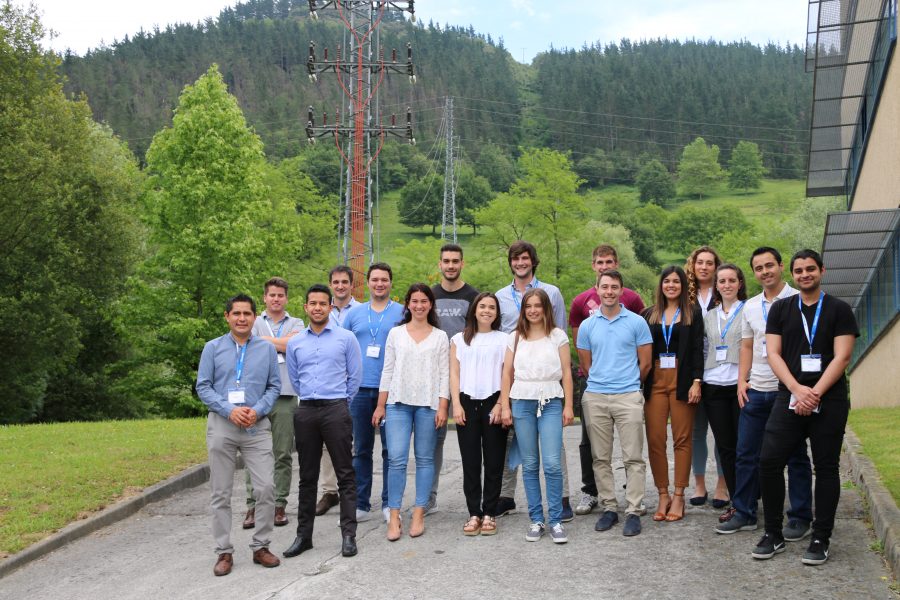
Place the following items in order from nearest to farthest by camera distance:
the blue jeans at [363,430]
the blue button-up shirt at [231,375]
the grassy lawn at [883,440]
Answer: the blue button-up shirt at [231,375] < the blue jeans at [363,430] < the grassy lawn at [883,440]

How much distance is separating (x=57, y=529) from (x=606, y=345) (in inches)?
207

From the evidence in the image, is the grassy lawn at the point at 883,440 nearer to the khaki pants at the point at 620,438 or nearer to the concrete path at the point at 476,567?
the concrete path at the point at 476,567

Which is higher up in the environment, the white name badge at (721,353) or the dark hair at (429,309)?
the dark hair at (429,309)

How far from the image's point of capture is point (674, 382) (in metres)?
7.41

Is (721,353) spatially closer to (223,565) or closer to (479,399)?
(479,399)

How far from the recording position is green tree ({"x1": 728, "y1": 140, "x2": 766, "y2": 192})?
120m

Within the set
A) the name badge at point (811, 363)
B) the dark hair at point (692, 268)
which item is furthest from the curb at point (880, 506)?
the dark hair at point (692, 268)

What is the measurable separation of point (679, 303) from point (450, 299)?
1.99 m

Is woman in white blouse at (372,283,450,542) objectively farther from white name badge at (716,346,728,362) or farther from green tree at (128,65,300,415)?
green tree at (128,65,300,415)

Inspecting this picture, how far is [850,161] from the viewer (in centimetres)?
2606

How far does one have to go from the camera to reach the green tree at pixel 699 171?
12119cm

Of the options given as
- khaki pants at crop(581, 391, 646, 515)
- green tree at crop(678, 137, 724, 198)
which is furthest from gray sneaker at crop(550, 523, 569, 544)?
green tree at crop(678, 137, 724, 198)

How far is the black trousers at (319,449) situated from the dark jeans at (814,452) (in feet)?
10.2

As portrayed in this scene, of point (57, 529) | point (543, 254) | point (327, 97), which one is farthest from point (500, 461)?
point (327, 97)
